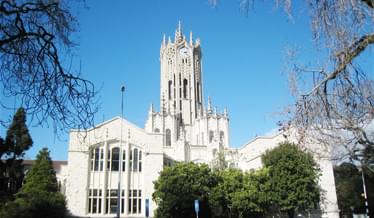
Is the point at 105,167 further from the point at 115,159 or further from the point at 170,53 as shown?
the point at 170,53

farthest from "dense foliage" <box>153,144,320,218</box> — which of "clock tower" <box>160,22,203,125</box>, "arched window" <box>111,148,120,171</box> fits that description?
"clock tower" <box>160,22,203,125</box>

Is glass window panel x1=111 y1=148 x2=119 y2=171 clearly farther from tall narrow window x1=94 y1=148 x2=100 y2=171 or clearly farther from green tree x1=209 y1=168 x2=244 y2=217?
green tree x1=209 y1=168 x2=244 y2=217

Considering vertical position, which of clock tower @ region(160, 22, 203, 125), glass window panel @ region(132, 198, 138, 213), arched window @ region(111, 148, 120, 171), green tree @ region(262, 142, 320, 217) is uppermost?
clock tower @ region(160, 22, 203, 125)

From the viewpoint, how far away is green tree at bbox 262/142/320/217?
114 ft

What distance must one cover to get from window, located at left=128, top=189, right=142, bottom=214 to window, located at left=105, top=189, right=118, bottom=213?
4.97 feet

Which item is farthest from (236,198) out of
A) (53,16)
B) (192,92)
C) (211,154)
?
(192,92)

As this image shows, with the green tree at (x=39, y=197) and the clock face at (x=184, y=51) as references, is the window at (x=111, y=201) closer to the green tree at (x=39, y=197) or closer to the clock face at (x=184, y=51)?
the green tree at (x=39, y=197)

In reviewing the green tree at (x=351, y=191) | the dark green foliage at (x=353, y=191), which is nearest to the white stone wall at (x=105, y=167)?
the dark green foliage at (x=353, y=191)

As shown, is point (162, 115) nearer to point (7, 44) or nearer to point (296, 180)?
point (296, 180)

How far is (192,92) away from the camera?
85188 millimetres

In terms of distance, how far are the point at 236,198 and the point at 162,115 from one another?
43046 millimetres

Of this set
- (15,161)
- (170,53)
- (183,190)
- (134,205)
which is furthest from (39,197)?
(170,53)

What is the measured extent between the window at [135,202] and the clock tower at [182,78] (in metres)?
42.6

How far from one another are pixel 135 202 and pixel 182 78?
51.4 metres
